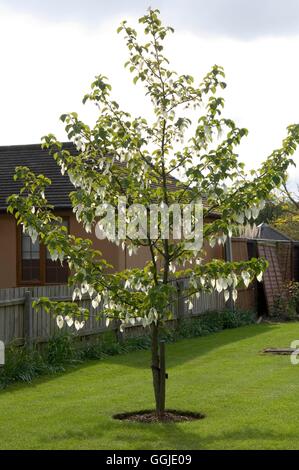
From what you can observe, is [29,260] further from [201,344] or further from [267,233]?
[267,233]

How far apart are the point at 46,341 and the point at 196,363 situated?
8.33 feet

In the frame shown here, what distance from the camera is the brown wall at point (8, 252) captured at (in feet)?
63.3

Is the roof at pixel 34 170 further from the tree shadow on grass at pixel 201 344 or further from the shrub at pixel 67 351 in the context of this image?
the tree shadow on grass at pixel 201 344

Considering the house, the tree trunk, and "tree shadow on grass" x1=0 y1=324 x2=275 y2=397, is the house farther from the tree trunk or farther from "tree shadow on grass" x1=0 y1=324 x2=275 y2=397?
the tree trunk

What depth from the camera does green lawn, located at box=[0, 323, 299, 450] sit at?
303 inches


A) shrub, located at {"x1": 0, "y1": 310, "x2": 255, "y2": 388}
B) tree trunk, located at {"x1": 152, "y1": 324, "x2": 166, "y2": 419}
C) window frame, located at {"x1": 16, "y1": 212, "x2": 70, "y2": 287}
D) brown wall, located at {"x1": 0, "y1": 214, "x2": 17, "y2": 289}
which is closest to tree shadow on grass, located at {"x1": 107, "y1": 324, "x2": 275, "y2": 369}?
shrub, located at {"x1": 0, "y1": 310, "x2": 255, "y2": 388}

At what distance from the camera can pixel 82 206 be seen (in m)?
8.66

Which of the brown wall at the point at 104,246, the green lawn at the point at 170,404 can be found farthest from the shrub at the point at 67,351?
the brown wall at the point at 104,246

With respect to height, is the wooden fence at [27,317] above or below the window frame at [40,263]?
below

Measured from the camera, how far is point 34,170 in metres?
20.7

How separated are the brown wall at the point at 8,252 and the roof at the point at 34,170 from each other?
48cm

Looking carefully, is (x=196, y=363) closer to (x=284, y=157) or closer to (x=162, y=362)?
(x=162, y=362)
